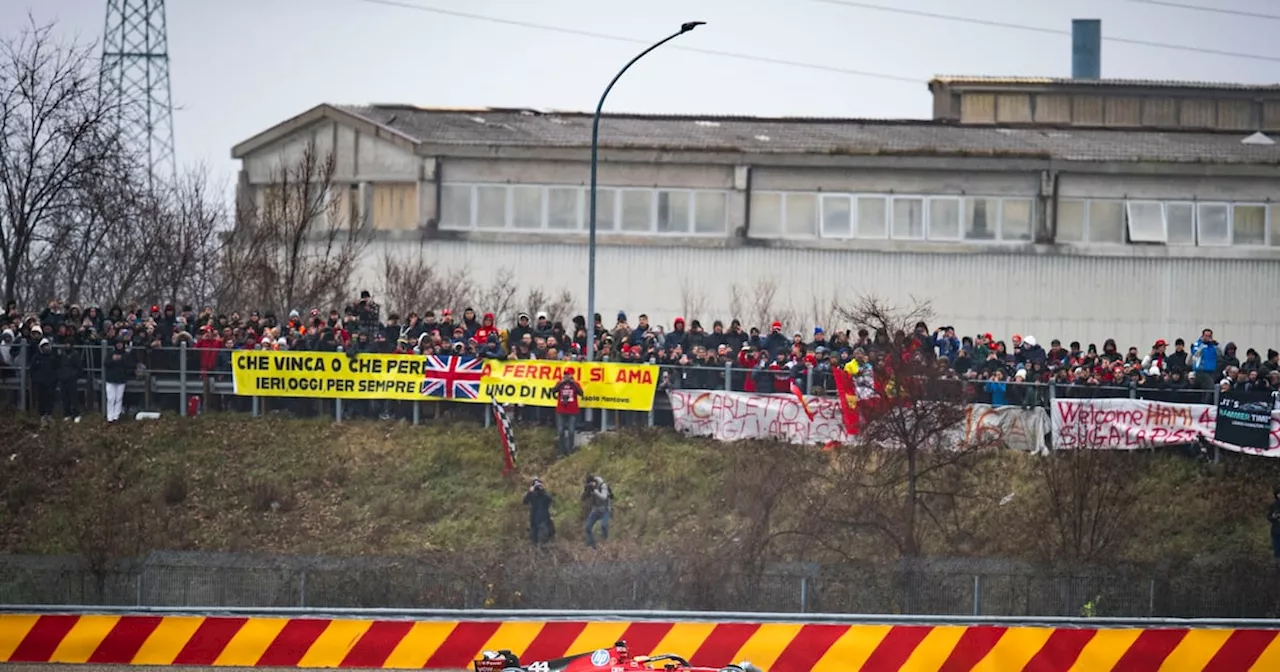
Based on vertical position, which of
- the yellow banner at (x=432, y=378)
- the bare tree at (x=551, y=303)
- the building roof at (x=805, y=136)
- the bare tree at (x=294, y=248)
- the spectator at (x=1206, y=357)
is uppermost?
the building roof at (x=805, y=136)

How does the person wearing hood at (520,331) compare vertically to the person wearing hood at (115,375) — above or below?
above

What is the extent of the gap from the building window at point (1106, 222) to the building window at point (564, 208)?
43.2 ft

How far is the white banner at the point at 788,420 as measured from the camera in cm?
3067

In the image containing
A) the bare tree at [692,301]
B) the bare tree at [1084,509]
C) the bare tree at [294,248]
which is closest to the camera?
the bare tree at [1084,509]

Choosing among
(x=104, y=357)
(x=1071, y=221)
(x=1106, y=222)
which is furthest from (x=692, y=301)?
(x=104, y=357)

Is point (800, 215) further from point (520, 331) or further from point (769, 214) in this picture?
point (520, 331)

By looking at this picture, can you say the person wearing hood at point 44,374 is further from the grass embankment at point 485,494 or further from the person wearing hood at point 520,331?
the person wearing hood at point 520,331

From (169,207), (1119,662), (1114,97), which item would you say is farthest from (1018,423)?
(1114,97)

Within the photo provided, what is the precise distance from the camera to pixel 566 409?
3159 centimetres

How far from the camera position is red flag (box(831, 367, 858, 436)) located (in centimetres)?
3019

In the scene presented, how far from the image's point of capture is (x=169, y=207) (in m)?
49.2

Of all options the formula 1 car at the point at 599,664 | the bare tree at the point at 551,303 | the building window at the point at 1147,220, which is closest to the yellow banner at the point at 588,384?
the bare tree at the point at 551,303

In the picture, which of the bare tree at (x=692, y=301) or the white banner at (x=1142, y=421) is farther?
the bare tree at (x=692, y=301)

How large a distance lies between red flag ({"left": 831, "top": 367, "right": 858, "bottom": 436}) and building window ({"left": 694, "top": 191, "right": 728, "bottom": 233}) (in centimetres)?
1570
